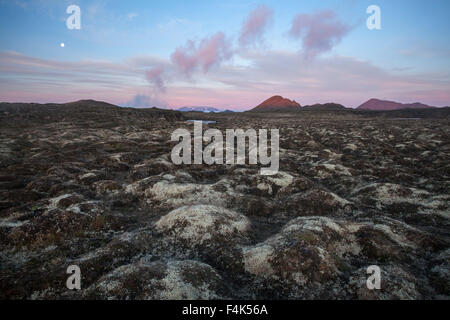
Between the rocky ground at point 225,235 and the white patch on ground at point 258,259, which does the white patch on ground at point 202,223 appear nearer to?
the rocky ground at point 225,235

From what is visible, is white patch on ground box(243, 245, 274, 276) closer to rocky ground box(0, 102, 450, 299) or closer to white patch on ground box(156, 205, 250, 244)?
rocky ground box(0, 102, 450, 299)

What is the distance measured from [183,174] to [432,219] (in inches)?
962

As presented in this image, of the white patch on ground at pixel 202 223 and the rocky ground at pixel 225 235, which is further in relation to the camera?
the white patch on ground at pixel 202 223

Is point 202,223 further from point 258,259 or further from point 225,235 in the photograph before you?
point 258,259

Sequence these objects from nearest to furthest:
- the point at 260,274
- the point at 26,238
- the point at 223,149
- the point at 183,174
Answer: the point at 260,274 → the point at 26,238 → the point at 183,174 → the point at 223,149

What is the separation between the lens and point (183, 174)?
3219 cm

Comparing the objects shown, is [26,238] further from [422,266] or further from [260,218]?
[422,266]

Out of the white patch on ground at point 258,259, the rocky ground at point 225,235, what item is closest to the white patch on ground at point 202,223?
the rocky ground at point 225,235

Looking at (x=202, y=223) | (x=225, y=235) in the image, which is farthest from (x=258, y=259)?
(x=202, y=223)

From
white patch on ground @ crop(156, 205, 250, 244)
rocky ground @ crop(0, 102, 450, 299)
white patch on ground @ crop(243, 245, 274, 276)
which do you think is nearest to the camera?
rocky ground @ crop(0, 102, 450, 299)

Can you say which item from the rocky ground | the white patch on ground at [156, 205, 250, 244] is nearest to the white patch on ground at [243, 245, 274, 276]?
the rocky ground

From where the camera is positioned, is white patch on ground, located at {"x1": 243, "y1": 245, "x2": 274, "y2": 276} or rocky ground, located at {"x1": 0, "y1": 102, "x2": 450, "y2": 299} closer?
rocky ground, located at {"x1": 0, "y1": 102, "x2": 450, "y2": 299}

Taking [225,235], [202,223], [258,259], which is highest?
[202,223]
